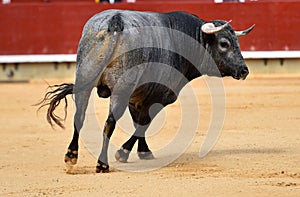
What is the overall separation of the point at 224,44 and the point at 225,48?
0.03 m

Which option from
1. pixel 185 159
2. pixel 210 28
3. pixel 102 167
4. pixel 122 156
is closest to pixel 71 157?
pixel 102 167

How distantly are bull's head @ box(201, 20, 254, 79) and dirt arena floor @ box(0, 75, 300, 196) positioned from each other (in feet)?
2.00

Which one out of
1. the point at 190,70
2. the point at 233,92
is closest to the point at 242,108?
the point at 233,92

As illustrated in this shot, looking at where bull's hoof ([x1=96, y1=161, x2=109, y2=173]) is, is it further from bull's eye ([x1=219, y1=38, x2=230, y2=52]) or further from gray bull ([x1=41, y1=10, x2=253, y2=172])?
bull's eye ([x1=219, y1=38, x2=230, y2=52])

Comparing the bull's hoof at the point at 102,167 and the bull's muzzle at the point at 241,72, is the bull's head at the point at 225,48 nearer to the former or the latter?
the bull's muzzle at the point at 241,72

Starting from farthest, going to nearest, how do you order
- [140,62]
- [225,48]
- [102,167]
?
[225,48]
[140,62]
[102,167]

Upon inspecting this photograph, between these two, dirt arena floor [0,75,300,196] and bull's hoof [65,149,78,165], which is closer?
dirt arena floor [0,75,300,196]

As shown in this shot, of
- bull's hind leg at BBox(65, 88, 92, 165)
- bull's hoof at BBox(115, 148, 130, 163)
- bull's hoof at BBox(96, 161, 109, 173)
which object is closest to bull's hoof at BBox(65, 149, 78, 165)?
bull's hind leg at BBox(65, 88, 92, 165)

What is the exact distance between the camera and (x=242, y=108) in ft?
31.3

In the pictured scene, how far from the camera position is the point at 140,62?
5836 mm

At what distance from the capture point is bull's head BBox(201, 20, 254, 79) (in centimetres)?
631

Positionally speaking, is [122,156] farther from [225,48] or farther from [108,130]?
[225,48]

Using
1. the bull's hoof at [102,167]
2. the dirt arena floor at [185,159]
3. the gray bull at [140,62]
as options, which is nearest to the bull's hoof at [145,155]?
the gray bull at [140,62]

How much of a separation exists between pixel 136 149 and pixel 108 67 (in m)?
1.33
